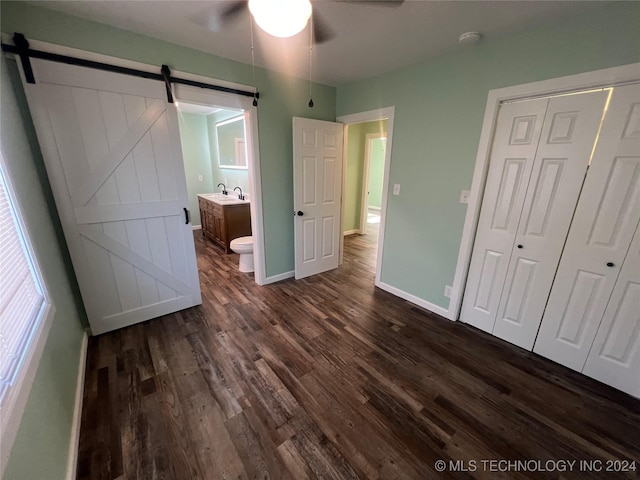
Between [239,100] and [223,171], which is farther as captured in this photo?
[223,171]

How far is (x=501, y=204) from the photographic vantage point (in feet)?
6.93

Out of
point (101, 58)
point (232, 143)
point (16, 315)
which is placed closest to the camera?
point (16, 315)

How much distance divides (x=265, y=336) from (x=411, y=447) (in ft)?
→ 4.36

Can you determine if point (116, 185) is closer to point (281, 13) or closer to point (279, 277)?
point (281, 13)

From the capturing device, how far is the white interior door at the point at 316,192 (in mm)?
2963

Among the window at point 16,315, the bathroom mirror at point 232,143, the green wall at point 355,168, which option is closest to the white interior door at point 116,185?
the window at point 16,315

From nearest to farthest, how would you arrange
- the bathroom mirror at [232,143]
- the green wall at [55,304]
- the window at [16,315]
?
the window at [16,315], the green wall at [55,304], the bathroom mirror at [232,143]

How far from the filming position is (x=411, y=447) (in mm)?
1405

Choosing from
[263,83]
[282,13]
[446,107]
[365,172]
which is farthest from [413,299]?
[365,172]

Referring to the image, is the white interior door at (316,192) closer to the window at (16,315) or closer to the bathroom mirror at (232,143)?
the bathroom mirror at (232,143)

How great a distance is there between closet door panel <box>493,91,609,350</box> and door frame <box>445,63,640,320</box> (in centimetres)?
8

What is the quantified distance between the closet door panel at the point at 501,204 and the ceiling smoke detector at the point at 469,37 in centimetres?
53

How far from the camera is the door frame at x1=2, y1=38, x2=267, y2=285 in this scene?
1749 mm

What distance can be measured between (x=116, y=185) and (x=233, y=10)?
1.53 m
